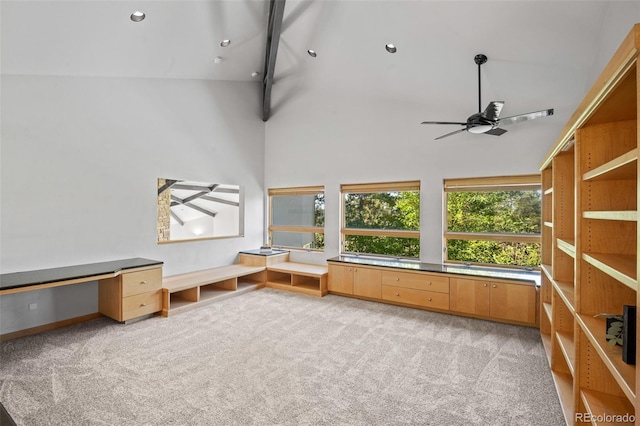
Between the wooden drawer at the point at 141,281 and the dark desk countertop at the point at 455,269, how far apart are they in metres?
2.61

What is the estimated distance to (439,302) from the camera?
4219 mm

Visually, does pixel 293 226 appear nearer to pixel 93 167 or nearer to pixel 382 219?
pixel 382 219

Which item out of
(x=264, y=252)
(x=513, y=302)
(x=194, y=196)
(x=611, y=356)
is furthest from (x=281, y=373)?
(x=194, y=196)

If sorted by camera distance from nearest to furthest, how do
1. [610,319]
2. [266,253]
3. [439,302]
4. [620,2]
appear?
[610,319], [620,2], [439,302], [266,253]

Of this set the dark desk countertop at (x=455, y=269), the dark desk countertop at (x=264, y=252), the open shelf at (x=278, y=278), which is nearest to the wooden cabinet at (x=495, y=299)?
the dark desk countertop at (x=455, y=269)

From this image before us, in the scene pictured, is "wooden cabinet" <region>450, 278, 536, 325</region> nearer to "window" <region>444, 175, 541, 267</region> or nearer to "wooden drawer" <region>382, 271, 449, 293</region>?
"wooden drawer" <region>382, 271, 449, 293</region>

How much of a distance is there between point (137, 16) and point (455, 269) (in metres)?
5.07

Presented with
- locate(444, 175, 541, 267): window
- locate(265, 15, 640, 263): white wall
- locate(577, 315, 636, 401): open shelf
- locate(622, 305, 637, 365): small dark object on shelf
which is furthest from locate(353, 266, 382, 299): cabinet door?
locate(622, 305, 637, 365): small dark object on shelf

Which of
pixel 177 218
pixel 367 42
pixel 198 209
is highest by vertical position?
pixel 367 42

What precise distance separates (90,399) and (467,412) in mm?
2752

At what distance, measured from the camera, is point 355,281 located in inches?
193

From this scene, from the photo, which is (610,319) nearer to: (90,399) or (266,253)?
(90,399)

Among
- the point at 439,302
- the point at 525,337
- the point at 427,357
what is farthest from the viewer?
the point at 439,302

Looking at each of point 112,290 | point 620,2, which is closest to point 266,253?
point 112,290
